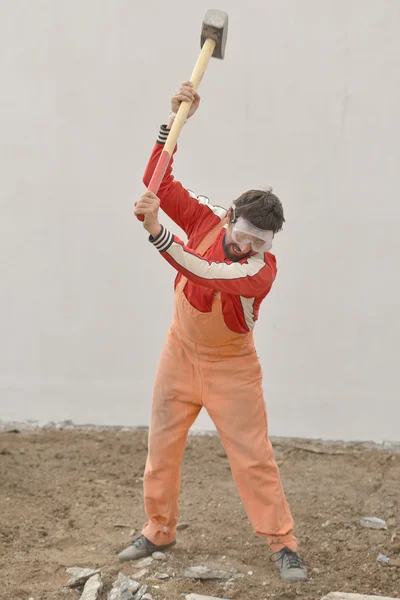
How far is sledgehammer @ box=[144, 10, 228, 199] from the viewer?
3033 mm

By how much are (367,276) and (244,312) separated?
188 centimetres

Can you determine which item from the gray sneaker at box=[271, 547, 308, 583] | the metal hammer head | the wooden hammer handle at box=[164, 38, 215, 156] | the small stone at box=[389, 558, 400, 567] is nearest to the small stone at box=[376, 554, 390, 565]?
the small stone at box=[389, 558, 400, 567]

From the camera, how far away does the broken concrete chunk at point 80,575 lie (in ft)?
10.6

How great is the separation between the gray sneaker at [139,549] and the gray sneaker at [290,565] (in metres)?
0.52

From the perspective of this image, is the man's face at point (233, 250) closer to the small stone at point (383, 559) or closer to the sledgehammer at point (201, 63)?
the sledgehammer at point (201, 63)

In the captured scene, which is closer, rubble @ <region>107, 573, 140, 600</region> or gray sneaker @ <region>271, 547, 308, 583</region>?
rubble @ <region>107, 573, 140, 600</region>

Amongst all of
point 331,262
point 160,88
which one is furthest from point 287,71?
point 331,262

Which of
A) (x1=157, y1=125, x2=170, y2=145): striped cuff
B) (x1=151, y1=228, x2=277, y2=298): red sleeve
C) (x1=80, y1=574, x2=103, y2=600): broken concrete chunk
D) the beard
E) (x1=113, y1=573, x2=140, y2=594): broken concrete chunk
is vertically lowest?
(x1=80, y1=574, x2=103, y2=600): broken concrete chunk

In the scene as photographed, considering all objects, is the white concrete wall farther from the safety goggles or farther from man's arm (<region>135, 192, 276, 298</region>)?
man's arm (<region>135, 192, 276, 298</region>)

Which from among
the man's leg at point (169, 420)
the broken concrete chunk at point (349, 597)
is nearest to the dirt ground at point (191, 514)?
the broken concrete chunk at point (349, 597)

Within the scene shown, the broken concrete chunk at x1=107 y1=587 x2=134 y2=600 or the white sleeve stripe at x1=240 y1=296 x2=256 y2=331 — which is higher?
the white sleeve stripe at x1=240 y1=296 x2=256 y2=331

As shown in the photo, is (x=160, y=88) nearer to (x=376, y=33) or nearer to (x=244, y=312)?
(x=376, y=33)

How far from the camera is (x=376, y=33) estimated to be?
4.58 m

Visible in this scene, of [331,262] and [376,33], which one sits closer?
[376,33]
